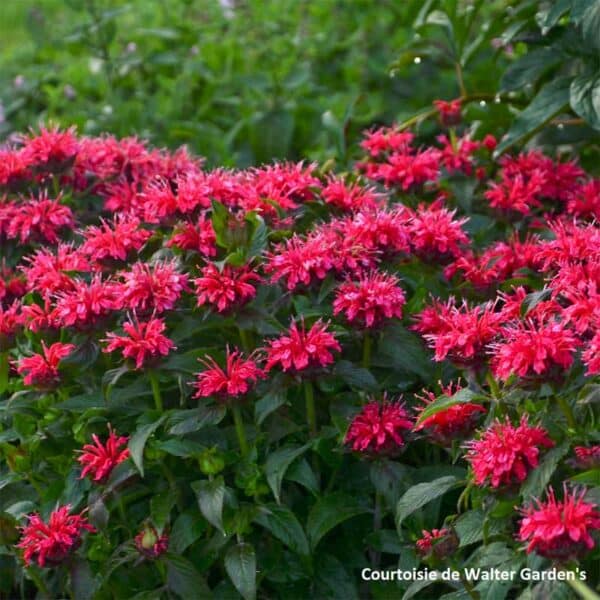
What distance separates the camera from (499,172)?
9.96ft

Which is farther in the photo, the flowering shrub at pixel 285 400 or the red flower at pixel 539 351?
the flowering shrub at pixel 285 400

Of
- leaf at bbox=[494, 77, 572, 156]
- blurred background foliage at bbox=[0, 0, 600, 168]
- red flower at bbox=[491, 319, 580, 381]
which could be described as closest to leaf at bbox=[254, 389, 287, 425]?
red flower at bbox=[491, 319, 580, 381]

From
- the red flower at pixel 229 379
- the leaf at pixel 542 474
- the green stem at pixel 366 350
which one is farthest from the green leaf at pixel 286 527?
the leaf at pixel 542 474

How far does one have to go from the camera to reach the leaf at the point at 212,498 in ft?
6.95

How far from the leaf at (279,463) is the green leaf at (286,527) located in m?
0.03

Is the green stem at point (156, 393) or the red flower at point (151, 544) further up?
the green stem at point (156, 393)

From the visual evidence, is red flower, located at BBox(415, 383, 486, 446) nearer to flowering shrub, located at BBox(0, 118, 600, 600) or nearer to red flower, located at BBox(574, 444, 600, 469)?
flowering shrub, located at BBox(0, 118, 600, 600)

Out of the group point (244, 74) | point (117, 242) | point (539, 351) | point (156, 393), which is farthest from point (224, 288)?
point (244, 74)

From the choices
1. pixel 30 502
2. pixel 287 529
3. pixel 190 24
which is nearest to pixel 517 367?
pixel 287 529

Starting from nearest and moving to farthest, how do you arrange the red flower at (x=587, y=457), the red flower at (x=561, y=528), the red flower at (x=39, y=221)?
the red flower at (x=561, y=528) → the red flower at (x=587, y=457) → the red flower at (x=39, y=221)

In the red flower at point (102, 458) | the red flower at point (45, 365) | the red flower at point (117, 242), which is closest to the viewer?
the red flower at point (102, 458)

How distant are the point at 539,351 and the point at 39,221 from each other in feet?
4.21

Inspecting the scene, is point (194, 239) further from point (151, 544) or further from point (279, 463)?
point (151, 544)

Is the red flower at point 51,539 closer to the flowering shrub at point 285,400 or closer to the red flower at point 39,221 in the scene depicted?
the flowering shrub at point 285,400
